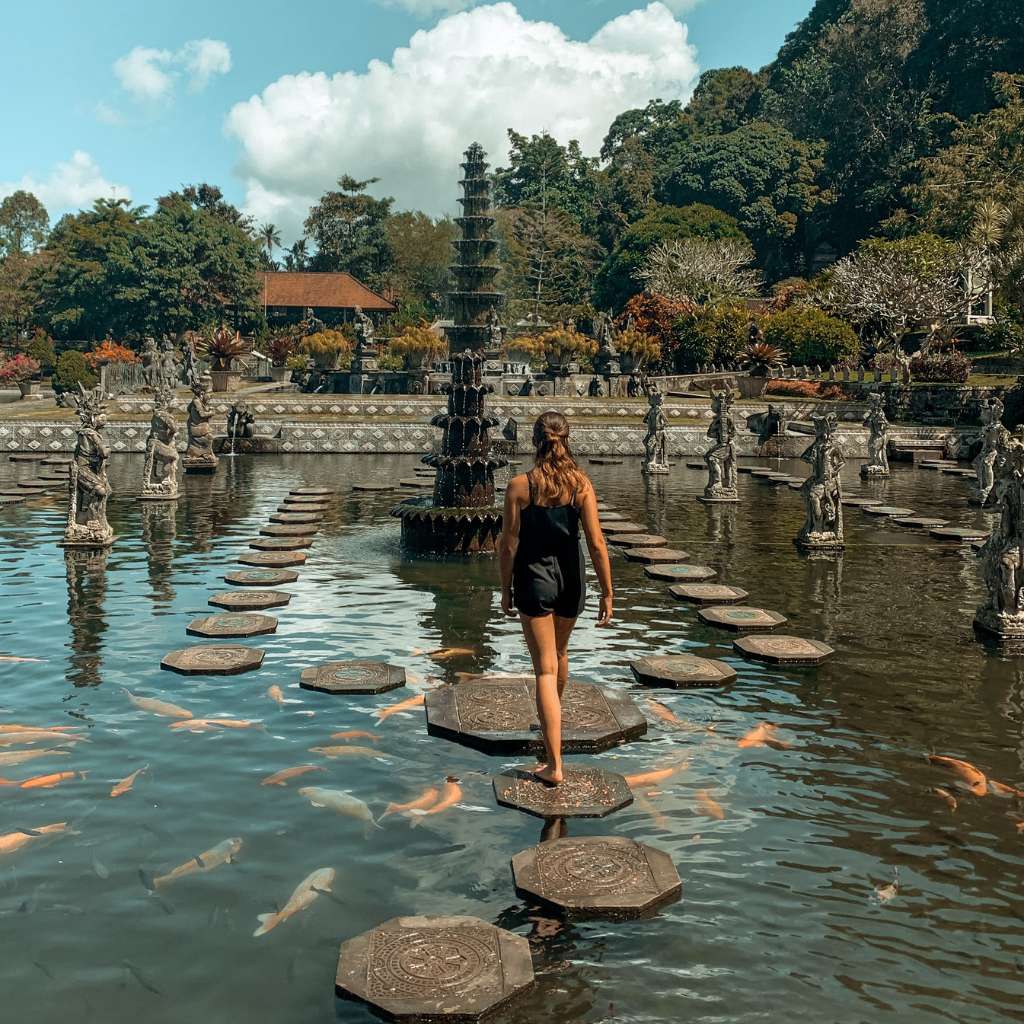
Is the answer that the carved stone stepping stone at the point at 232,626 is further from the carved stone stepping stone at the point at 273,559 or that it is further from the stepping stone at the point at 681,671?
the stepping stone at the point at 681,671

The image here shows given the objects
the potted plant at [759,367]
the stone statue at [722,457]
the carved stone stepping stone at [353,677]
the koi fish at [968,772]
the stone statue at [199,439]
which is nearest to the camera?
the koi fish at [968,772]

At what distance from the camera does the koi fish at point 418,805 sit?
623 cm

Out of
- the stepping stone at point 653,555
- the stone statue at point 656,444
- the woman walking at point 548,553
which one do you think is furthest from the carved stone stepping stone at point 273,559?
the stone statue at point 656,444

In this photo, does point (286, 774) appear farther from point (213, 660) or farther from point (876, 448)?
point (876, 448)

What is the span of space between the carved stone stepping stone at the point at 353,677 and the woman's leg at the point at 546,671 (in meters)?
2.66

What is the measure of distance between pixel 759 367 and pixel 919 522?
A: 32.9 metres

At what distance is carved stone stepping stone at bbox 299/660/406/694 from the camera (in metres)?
8.67

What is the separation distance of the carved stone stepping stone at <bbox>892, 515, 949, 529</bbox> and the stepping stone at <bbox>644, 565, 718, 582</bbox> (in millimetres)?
6000

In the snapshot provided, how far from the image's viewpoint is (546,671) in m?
6.35

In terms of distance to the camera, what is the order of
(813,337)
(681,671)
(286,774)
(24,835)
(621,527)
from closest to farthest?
(24,835), (286,774), (681,671), (621,527), (813,337)

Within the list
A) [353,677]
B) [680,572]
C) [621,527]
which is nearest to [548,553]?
[353,677]

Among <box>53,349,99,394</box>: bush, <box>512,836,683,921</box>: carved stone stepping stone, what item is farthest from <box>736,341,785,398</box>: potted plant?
<box>512,836,683,921</box>: carved stone stepping stone

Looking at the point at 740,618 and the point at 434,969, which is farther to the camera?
the point at 740,618

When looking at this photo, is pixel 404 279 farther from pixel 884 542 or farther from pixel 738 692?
pixel 738 692
